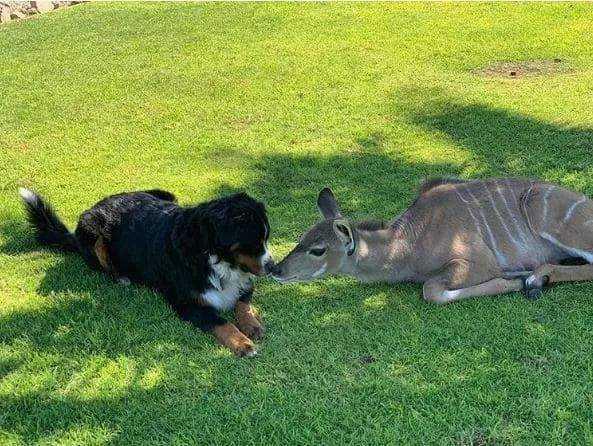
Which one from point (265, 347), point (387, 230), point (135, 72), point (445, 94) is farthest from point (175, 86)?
point (265, 347)

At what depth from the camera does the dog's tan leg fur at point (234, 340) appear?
4.65m

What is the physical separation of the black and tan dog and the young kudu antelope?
0.44 meters

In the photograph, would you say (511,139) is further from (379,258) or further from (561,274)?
(379,258)

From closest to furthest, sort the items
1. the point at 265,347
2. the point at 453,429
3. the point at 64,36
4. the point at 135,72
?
the point at 453,429 → the point at 265,347 → the point at 135,72 → the point at 64,36

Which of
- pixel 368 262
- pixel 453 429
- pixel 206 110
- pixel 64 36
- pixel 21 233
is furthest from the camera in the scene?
pixel 64 36

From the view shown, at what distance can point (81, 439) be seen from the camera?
3979 mm

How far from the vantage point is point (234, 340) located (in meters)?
4.71

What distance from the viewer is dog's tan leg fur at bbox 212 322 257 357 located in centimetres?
465

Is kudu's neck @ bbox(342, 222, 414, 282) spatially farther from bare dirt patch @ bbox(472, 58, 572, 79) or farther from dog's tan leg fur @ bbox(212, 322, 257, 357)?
bare dirt patch @ bbox(472, 58, 572, 79)

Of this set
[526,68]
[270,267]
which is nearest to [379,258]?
[270,267]

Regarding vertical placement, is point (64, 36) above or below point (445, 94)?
above

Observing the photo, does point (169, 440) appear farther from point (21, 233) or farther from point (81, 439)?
point (21, 233)

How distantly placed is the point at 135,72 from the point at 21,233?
6.33 m

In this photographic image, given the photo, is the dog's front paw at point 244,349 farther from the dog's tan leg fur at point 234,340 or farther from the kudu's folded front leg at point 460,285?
the kudu's folded front leg at point 460,285
